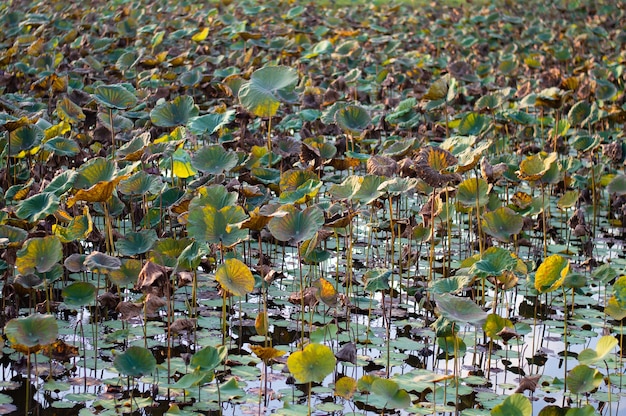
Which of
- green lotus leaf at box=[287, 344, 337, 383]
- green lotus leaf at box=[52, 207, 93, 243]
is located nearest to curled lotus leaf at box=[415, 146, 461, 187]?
green lotus leaf at box=[287, 344, 337, 383]

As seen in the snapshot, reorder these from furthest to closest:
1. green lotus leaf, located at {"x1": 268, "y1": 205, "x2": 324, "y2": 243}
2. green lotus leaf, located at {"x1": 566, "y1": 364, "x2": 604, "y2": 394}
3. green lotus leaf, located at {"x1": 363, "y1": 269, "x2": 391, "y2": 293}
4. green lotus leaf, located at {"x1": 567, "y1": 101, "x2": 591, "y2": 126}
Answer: green lotus leaf, located at {"x1": 567, "y1": 101, "x2": 591, "y2": 126} → green lotus leaf, located at {"x1": 363, "y1": 269, "x2": 391, "y2": 293} → green lotus leaf, located at {"x1": 268, "y1": 205, "x2": 324, "y2": 243} → green lotus leaf, located at {"x1": 566, "y1": 364, "x2": 604, "y2": 394}

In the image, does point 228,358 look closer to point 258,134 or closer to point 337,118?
point 337,118

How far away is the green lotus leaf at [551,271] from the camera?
12.9 ft

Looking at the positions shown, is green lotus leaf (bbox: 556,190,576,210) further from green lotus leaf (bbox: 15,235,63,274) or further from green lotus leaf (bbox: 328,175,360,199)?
green lotus leaf (bbox: 15,235,63,274)

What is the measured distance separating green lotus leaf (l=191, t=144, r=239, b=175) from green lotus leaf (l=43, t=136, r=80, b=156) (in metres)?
0.87

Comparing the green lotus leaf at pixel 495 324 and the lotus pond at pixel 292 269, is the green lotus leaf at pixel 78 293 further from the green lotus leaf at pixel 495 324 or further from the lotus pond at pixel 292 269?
the green lotus leaf at pixel 495 324

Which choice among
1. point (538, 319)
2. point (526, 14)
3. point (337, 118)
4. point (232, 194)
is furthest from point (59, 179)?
point (526, 14)

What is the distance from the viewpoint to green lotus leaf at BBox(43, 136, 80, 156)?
5.42 meters

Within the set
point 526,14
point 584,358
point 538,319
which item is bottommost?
point 526,14

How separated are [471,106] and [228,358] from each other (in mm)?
5917

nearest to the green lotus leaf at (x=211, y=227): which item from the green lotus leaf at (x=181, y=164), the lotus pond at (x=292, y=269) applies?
the lotus pond at (x=292, y=269)

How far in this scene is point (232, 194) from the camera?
4473 mm

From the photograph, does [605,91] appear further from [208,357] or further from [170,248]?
[208,357]

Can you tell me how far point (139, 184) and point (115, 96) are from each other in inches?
39.7
